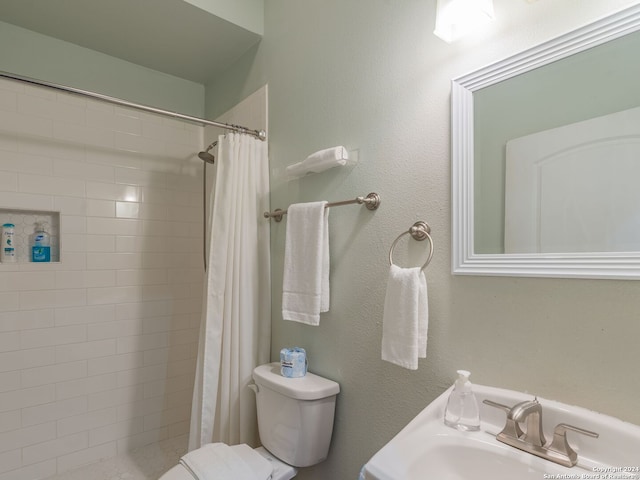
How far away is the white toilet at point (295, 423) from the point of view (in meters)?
1.35

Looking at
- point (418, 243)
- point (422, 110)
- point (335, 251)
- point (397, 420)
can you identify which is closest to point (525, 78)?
point (422, 110)

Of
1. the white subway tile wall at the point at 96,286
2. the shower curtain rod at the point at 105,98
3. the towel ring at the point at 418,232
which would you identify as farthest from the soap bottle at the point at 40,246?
the towel ring at the point at 418,232

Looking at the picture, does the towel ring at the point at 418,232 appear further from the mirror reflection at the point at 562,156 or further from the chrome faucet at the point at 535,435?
the chrome faucet at the point at 535,435

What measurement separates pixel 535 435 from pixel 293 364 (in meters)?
0.88

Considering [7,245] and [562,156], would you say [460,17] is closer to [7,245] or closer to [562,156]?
[562,156]

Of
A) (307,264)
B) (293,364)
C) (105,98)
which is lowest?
(293,364)

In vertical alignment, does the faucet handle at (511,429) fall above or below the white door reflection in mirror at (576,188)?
below

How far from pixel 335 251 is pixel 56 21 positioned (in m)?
1.86

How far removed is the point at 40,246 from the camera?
1.88m

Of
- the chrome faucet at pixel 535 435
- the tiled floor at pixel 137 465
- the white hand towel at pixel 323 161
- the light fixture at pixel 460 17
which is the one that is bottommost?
the tiled floor at pixel 137 465

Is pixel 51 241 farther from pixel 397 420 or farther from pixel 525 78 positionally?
pixel 525 78

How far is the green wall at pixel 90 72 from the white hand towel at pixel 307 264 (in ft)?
4.78

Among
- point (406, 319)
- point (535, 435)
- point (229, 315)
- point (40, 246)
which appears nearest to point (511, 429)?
point (535, 435)

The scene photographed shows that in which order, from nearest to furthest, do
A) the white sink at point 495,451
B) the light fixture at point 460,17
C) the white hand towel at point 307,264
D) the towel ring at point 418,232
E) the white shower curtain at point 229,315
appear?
the white sink at point 495,451 → the light fixture at point 460,17 → the towel ring at point 418,232 → the white hand towel at point 307,264 → the white shower curtain at point 229,315
